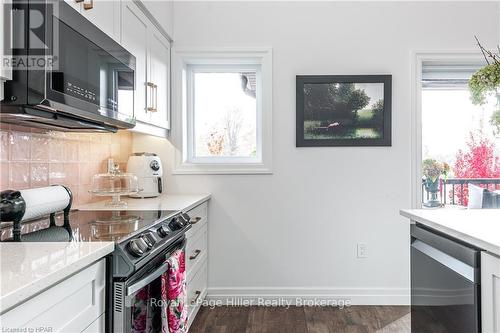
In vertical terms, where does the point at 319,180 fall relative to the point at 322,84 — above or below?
below

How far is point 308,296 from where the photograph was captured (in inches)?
119

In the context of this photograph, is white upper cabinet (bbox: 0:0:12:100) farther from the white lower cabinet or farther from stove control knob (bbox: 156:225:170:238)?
the white lower cabinet

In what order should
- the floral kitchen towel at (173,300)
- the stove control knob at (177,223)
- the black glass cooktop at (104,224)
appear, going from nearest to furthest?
1. the black glass cooktop at (104,224)
2. the floral kitchen towel at (173,300)
3. the stove control knob at (177,223)

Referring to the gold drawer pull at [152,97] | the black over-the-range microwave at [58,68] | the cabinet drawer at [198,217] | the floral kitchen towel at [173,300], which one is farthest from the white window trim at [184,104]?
the floral kitchen towel at [173,300]

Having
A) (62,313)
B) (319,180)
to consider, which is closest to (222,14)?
(319,180)

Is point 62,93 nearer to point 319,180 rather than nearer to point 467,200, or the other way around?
point 319,180

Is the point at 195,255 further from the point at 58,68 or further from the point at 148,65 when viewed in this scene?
the point at 58,68

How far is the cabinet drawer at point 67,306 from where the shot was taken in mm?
840

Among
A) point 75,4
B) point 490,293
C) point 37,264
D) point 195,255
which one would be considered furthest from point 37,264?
point 195,255

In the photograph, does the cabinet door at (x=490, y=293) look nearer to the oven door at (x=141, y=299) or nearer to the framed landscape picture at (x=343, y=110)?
the oven door at (x=141, y=299)

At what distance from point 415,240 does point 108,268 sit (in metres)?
1.47

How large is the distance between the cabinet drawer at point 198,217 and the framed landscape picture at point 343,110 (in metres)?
0.92

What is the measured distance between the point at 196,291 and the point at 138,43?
169cm

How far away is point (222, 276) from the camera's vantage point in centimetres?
304
